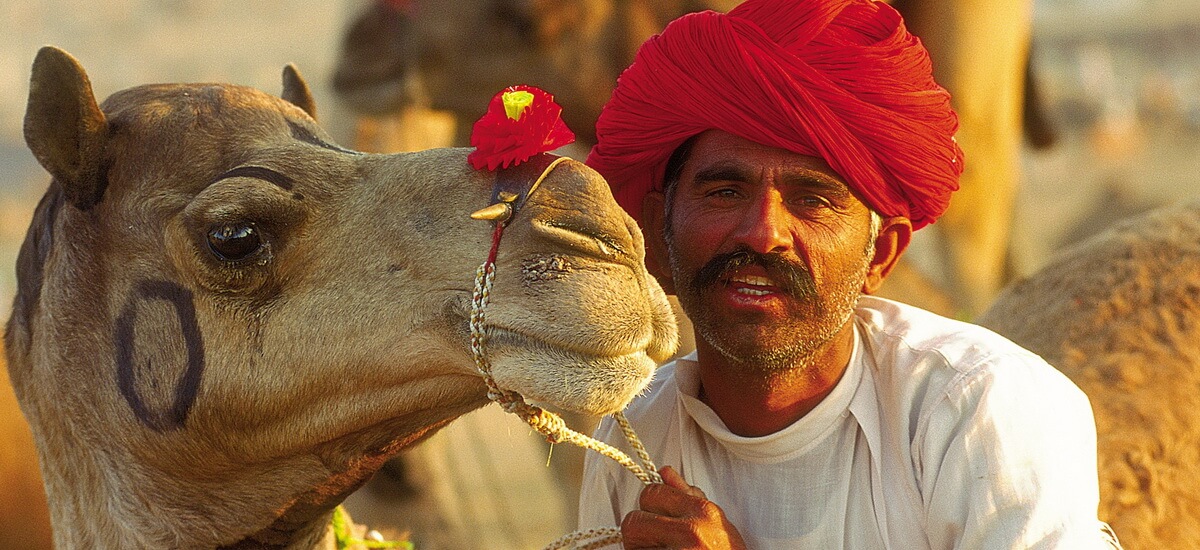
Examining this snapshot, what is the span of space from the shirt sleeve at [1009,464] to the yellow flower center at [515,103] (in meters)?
0.95

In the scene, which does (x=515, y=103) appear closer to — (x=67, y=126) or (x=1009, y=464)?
(x=67, y=126)

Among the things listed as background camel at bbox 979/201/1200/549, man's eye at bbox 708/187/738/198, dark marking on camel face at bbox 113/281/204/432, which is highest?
dark marking on camel face at bbox 113/281/204/432

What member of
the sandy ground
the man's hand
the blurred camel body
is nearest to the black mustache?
the man's hand

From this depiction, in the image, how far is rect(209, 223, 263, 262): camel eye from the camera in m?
2.22

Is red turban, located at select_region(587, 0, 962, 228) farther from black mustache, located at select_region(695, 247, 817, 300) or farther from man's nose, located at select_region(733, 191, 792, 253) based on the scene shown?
black mustache, located at select_region(695, 247, 817, 300)

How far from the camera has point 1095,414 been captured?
3.26 meters

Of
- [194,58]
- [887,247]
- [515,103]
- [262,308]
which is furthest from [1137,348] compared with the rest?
[194,58]

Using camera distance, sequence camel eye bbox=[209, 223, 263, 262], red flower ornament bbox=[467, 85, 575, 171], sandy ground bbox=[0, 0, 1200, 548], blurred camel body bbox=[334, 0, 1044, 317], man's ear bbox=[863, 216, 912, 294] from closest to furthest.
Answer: red flower ornament bbox=[467, 85, 575, 171], camel eye bbox=[209, 223, 263, 262], man's ear bbox=[863, 216, 912, 294], blurred camel body bbox=[334, 0, 1044, 317], sandy ground bbox=[0, 0, 1200, 548]

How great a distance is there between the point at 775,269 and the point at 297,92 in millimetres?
1018

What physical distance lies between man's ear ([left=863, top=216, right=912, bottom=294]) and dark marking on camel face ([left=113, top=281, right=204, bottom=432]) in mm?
1295

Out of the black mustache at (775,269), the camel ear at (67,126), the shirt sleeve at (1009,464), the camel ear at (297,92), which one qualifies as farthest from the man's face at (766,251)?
the camel ear at (67,126)

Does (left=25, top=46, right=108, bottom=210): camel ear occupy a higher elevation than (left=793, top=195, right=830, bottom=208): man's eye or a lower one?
higher

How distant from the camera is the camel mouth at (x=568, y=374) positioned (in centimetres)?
196

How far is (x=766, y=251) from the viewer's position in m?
2.53
